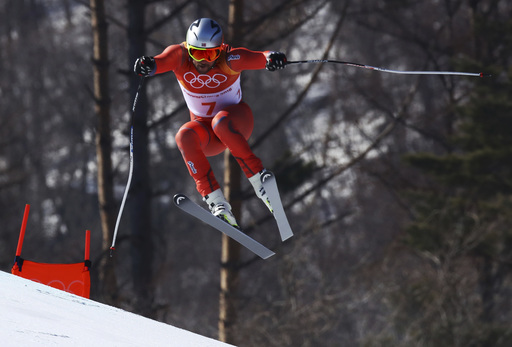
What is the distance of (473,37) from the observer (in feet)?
59.8

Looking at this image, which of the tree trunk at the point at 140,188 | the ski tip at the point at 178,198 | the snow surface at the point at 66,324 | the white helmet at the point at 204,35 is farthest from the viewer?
the tree trunk at the point at 140,188

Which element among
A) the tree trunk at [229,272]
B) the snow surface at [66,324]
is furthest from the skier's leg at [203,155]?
the tree trunk at [229,272]

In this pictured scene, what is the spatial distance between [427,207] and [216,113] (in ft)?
41.4

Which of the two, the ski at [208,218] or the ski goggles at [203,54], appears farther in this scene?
the ski at [208,218]

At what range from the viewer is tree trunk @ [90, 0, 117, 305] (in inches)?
433

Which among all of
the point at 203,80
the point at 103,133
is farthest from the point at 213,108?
the point at 103,133

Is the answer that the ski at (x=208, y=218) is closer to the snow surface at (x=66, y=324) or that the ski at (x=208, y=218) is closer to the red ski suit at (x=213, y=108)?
the red ski suit at (x=213, y=108)

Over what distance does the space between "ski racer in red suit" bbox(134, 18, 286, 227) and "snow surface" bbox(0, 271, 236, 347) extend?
1420 millimetres

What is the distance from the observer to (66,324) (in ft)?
11.1

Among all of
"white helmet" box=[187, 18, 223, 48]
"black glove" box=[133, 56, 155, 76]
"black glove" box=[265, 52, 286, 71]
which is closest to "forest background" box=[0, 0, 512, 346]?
"black glove" box=[133, 56, 155, 76]

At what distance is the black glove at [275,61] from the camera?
5.05 m

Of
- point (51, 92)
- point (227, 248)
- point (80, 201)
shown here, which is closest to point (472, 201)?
point (227, 248)

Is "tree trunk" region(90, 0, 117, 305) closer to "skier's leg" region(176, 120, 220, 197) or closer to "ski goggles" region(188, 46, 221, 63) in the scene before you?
"skier's leg" region(176, 120, 220, 197)

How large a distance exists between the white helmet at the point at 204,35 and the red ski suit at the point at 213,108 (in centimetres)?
19
